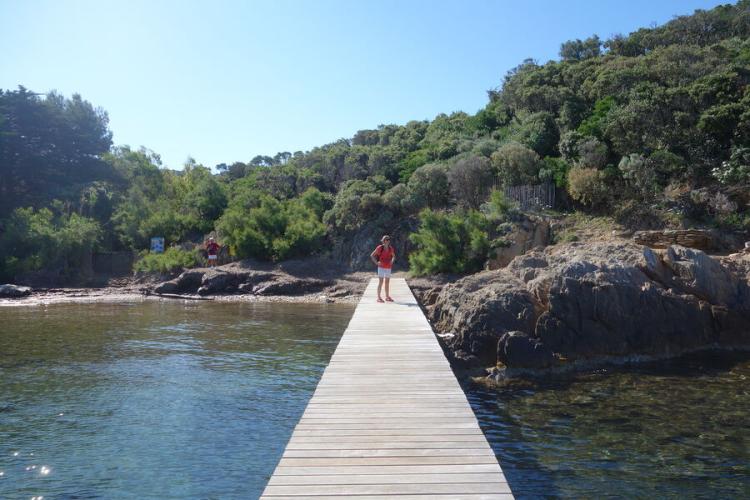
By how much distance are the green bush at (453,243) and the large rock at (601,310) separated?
905cm

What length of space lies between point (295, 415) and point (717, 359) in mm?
8856

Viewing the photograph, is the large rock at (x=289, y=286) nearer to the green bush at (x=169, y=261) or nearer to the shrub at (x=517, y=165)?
the green bush at (x=169, y=261)

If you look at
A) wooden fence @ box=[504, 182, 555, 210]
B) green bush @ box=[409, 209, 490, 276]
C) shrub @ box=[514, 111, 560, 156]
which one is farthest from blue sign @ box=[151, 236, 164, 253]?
shrub @ box=[514, 111, 560, 156]

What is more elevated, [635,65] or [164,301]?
[635,65]

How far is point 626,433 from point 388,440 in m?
4.36

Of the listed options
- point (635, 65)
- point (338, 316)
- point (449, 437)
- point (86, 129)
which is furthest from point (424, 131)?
point (449, 437)

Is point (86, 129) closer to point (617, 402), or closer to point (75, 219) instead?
point (75, 219)

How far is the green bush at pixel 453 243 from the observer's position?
2373 centimetres

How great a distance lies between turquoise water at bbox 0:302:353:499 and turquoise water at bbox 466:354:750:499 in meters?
3.10

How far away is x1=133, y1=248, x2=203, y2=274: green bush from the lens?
30.0m

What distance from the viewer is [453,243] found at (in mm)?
24031

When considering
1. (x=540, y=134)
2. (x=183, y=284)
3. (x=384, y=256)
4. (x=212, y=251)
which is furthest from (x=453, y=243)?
(x=540, y=134)

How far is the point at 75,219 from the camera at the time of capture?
105ft

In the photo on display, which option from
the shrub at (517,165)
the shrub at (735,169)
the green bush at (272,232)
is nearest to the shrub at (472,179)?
the shrub at (517,165)
